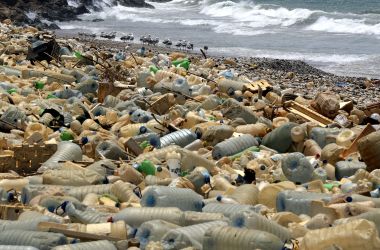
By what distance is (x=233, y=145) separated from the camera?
388 inches

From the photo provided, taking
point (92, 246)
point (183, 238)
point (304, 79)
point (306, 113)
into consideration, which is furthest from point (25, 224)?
point (304, 79)

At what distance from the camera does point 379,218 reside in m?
6.04

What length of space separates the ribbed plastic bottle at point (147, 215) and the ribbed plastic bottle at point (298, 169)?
2.14 meters

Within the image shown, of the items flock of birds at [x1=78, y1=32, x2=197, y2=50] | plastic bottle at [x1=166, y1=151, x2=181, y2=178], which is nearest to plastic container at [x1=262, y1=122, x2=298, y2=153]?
plastic bottle at [x1=166, y1=151, x2=181, y2=178]

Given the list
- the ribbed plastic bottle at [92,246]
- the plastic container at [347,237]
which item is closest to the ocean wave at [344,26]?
the plastic container at [347,237]

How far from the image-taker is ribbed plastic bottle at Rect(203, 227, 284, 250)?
5.50 metres

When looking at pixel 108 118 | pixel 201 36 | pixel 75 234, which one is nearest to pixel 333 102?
pixel 108 118

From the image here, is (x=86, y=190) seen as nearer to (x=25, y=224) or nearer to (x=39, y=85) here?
(x=25, y=224)

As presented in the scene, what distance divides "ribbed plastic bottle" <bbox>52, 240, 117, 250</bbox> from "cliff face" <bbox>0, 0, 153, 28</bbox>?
103ft

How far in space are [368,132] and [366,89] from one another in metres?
8.59

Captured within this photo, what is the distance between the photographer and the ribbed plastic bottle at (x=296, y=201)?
6.89 m

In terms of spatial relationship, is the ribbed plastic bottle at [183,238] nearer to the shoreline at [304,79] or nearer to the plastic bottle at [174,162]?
the plastic bottle at [174,162]

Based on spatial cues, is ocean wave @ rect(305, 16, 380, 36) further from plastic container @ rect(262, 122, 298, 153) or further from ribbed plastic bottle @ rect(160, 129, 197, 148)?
ribbed plastic bottle @ rect(160, 129, 197, 148)

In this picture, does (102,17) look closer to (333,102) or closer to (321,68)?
(321,68)
